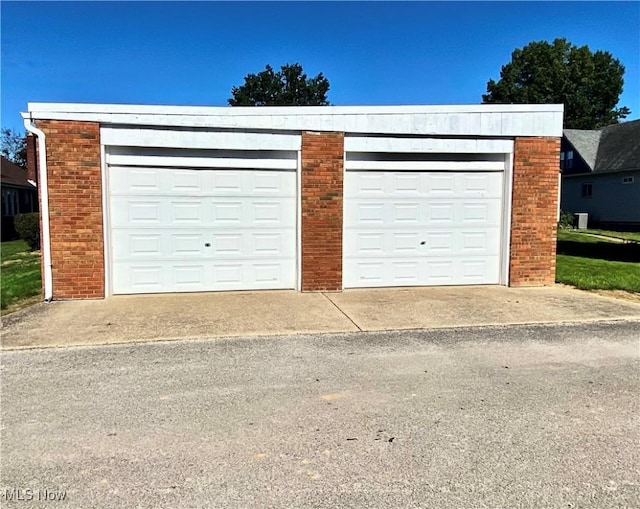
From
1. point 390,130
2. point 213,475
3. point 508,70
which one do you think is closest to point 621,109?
point 508,70

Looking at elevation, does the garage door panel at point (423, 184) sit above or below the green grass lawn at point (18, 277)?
above

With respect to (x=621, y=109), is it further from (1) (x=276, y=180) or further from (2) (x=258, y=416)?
(2) (x=258, y=416)

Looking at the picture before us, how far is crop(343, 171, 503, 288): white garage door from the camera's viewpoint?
9.50 m

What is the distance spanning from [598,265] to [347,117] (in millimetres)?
7956

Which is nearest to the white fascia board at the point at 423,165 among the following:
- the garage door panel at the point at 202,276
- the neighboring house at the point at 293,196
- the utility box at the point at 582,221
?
the neighboring house at the point at 293,196

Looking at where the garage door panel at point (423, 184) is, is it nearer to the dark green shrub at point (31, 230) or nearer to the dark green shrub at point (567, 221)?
the dark green shrub at point (31, 230)

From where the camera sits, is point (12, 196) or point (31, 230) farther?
point (12, 196)

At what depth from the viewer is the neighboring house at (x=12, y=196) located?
23828mm

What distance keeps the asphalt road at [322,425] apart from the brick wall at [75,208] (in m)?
3.11

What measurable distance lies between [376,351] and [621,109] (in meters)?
55.6

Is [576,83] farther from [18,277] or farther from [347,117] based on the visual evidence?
[18,277]

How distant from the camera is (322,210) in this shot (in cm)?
917

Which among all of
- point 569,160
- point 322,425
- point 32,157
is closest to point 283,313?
point 322,425

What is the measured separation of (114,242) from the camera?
28.8 ft
